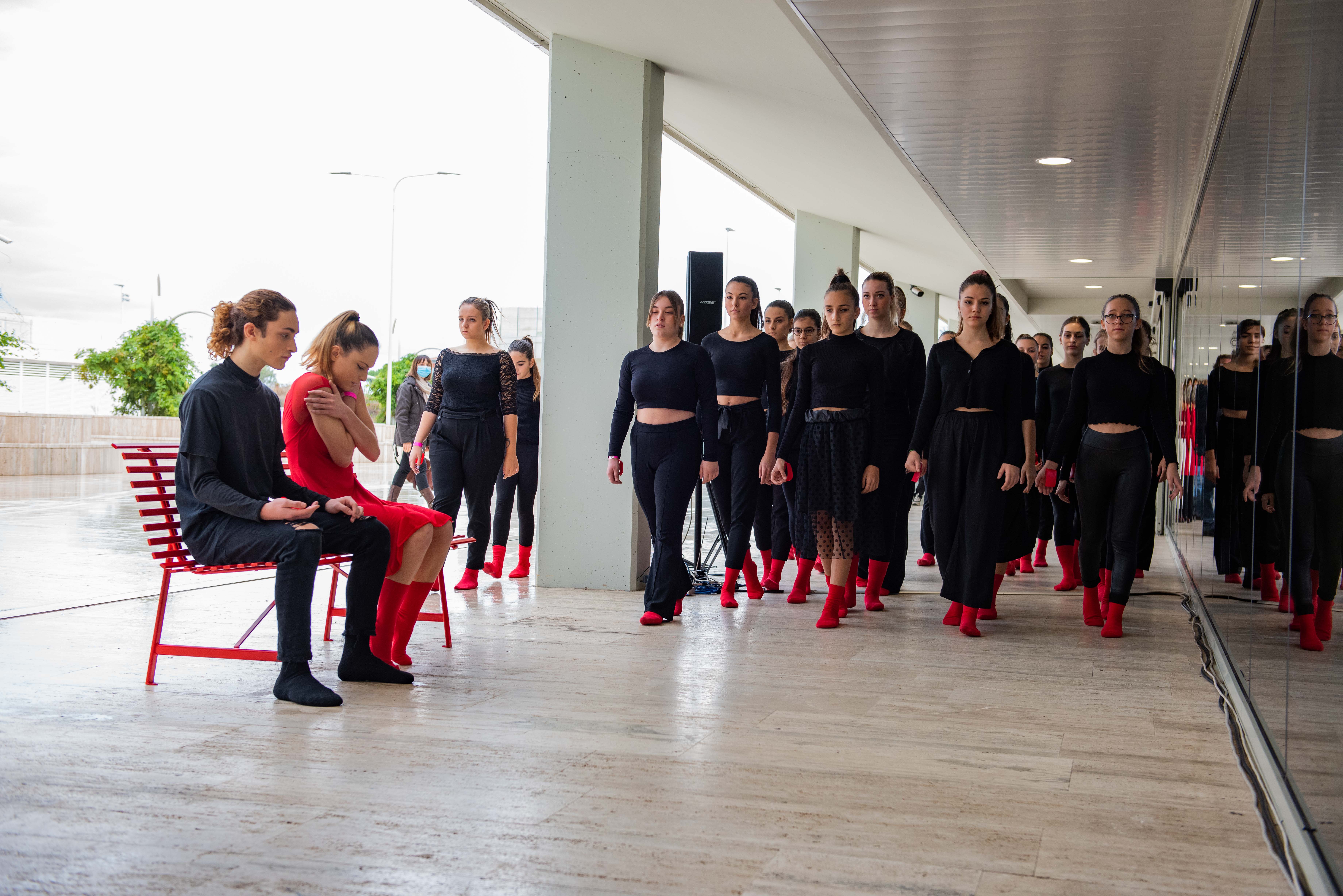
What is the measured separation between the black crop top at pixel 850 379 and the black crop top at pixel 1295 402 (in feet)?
8.26

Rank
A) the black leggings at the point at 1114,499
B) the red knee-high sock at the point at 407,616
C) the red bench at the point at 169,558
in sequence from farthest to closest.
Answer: the black leggings at the point at 1114,499 < the red knee-high sock at the point at 407,616 < the red bench at the point at 169,558

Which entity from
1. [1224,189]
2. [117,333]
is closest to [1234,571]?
[1224,189]

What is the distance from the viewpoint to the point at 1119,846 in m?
2.55

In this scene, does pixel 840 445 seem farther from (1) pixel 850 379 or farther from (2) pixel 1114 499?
(2) pixel 1114 499

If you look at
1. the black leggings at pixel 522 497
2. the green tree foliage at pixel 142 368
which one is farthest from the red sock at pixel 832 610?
the green tree foliage at pixel 142 368

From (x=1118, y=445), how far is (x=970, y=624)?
3.90ft

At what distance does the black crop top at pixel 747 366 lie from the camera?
20.7 feet

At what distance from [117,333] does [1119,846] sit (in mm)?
33317

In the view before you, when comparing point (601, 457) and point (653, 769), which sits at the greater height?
point (601, 457)

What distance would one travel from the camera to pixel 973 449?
561 centimetres

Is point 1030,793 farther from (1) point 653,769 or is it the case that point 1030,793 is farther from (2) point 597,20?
(2) point 597,20

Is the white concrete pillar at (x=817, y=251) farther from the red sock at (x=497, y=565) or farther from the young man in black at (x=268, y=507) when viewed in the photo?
the young man in black at (x=268, y=507)

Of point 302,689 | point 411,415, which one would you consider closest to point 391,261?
point 411,415

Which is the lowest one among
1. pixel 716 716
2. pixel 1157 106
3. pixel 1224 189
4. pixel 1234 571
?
pixel 716 716
